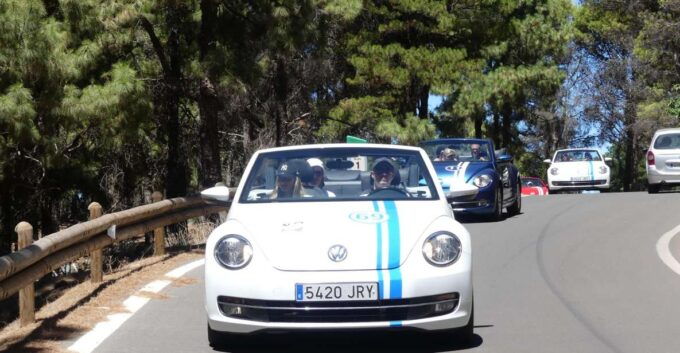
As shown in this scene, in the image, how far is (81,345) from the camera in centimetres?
746

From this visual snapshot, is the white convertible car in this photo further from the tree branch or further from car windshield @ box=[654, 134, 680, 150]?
the tree branch

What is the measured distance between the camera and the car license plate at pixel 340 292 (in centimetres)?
650

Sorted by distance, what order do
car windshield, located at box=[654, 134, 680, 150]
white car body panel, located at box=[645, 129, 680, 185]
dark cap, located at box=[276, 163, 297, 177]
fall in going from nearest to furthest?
dark cap, located at box=[276, 163, 297, 177], white car body panel, located at box=[645, 129, 680, 185], car windshield, located at box=[654, 134, 680, 150]

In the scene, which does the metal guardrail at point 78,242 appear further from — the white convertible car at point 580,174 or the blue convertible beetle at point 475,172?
the white convertible car at point 580,174

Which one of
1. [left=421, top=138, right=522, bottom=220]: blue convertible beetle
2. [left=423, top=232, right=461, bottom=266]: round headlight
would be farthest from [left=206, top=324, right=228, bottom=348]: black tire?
[left=421, top=138, right=522, bottom=220]: blue convertible beetle

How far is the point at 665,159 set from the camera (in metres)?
25.7

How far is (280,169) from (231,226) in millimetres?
1344

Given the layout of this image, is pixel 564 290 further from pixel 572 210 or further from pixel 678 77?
pixel 678 77

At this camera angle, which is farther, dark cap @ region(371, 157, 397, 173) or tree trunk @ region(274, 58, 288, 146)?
tree trunk @ region(274, 58, 288, 146)

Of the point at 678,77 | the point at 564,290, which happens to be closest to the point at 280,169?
the point at 564,290

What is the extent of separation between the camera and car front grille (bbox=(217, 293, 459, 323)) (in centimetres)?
652

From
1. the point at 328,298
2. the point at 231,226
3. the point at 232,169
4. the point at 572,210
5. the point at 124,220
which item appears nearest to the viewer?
the point at 328,298

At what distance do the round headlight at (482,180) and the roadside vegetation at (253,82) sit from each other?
4.11 m

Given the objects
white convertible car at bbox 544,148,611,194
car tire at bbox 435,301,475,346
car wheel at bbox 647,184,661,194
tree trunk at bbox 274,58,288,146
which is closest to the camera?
car tire at bbox 435,301,475,346
